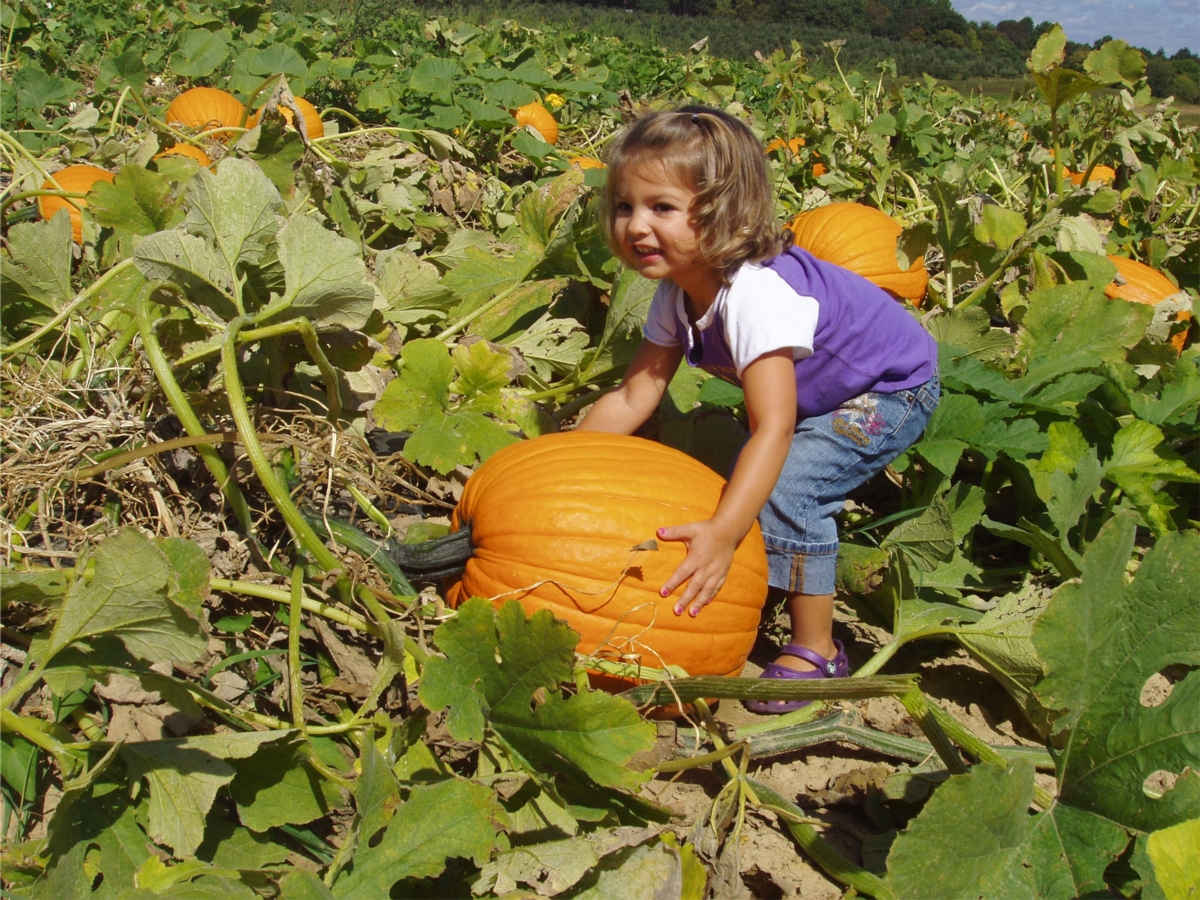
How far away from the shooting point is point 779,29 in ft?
102

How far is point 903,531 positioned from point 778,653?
1.31ft

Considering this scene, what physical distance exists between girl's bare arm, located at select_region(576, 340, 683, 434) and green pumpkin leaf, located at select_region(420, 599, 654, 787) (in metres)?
0.93

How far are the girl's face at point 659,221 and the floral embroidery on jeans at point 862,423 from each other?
1.66ft

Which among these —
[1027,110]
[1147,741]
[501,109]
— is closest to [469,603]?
[1147,741]

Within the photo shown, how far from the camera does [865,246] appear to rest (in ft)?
10.5

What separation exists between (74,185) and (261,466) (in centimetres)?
200

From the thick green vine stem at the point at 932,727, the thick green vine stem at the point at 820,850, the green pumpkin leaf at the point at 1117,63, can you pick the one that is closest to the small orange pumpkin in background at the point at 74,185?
the thick green vine stem at the point at 820,850

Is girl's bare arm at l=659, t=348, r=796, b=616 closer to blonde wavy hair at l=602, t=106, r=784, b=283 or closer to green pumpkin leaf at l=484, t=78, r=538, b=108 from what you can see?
blonde wavy hair at l=602, t=106, r=784, b=283

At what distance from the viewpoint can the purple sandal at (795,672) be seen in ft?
6.65

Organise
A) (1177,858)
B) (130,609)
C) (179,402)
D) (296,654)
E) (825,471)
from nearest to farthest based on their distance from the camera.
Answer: (1177,858), (130,609), (296,654), (179,402), (825,471)

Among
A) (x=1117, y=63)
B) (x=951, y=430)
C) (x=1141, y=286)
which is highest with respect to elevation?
(x=1117, y=63)

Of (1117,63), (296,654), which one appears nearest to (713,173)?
(296,654)

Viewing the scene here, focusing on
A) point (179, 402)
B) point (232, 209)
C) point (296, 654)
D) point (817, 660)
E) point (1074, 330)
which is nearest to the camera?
point (296, 654)

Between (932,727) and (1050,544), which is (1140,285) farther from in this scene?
(932,727)
